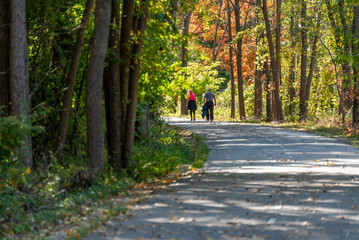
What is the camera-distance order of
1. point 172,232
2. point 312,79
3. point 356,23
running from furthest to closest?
point 312,79
point 356,23
point 172,232

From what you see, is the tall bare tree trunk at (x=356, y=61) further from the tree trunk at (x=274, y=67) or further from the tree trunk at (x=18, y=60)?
the tree trunk at (x=18, y=60)

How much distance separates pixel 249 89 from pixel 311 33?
20.7 meters

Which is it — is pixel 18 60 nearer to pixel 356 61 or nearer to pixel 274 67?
pixel 356 61

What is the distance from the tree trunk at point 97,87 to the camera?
45.2ft

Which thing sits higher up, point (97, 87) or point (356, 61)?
point (356, 61)

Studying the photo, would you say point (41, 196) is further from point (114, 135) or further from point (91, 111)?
point (114, 135)

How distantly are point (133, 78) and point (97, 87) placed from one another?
203 cm

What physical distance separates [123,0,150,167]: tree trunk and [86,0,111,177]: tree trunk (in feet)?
4.76

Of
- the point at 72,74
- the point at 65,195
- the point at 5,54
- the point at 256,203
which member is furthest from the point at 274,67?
the point at 256,203

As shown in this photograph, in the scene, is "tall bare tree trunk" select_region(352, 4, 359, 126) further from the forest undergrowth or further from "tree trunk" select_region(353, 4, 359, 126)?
the forest undergrowth

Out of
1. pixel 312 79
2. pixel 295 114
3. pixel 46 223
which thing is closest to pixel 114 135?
pixel 46 223

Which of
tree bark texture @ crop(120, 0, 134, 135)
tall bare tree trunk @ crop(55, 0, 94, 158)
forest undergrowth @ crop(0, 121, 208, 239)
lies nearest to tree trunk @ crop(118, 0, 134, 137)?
tree bark texture @ crop(120, 0, 134, 135)

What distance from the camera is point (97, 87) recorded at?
13.9 m

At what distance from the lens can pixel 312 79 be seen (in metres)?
48.8
